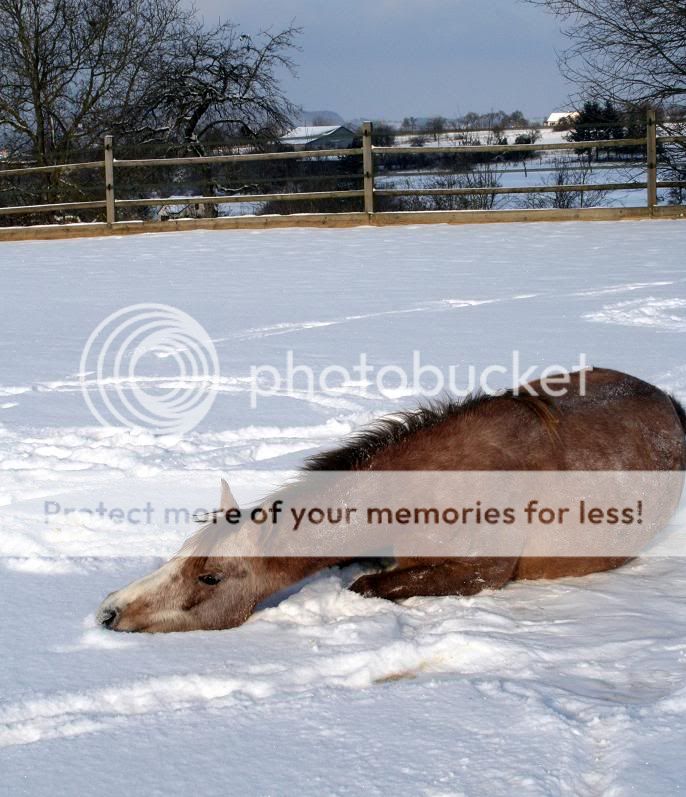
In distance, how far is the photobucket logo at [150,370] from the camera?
14.8 feet

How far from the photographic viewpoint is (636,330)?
610 cm

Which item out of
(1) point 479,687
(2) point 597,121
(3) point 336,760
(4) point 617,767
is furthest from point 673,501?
(2) point 597,121

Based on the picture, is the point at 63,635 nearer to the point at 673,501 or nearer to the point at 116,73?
the point at 673,501

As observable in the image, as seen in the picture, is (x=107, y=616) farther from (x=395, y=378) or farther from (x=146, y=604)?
(x=395, y=378)

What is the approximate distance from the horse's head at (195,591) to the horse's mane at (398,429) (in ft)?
1.14

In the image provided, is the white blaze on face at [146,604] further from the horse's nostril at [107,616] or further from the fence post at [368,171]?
the fence post at [368,171]

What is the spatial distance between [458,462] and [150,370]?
320 centimetres

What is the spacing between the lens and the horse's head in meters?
2.38

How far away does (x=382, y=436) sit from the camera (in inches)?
108

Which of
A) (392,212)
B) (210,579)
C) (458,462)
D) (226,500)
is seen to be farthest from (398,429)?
(392,212)

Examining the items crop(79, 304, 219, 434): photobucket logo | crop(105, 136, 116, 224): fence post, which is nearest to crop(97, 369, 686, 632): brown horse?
crop(79, 304, 219, 434): photobucket logo

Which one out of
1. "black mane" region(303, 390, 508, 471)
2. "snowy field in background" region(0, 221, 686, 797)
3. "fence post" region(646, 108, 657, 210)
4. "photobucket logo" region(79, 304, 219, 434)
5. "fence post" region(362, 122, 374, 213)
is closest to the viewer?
"snowy field in background" region(0, 221, 686, 797)

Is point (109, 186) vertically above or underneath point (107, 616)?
above

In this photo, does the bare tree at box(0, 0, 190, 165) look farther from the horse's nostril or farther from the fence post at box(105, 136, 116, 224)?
the horse's nostril
